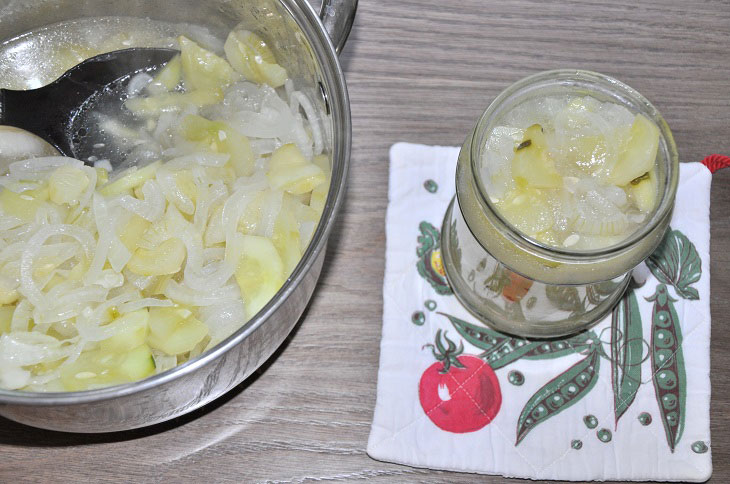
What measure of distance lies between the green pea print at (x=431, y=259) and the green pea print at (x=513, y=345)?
68 millimetres

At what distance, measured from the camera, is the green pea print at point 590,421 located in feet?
3.52

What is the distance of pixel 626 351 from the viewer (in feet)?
3.69

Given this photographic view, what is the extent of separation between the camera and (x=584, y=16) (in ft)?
4.69

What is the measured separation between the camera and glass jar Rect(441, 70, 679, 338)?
953 mm

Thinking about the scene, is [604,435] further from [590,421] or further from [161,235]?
[161,235]

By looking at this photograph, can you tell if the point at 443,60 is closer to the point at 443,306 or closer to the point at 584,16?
the point at 584,16

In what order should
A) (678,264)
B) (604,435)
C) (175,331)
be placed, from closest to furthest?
1. (175,331)
2. (604,435)
3. (678,264)

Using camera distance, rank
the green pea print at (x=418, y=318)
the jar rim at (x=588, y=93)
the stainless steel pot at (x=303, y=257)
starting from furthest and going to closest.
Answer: the green pea print at (x=418, y=318) → the jar rim at (x=588, y=93) → the stainless steel pot at (x=303, y=257)

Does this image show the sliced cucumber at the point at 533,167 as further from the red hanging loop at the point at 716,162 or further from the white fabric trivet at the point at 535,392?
the red hanging loop at the point at 716,162

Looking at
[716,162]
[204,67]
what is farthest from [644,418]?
[204,67]

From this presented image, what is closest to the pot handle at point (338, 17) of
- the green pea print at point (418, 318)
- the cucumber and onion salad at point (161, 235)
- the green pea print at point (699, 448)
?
the cucumber and onion salad at point (161, 235)

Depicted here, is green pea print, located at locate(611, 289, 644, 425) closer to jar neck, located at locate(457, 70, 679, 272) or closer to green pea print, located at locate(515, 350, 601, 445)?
green pea print, located at locate(515, 350, 601, 445)

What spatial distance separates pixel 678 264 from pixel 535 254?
0.37 m

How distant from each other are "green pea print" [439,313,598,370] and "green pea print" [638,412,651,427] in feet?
0.40
